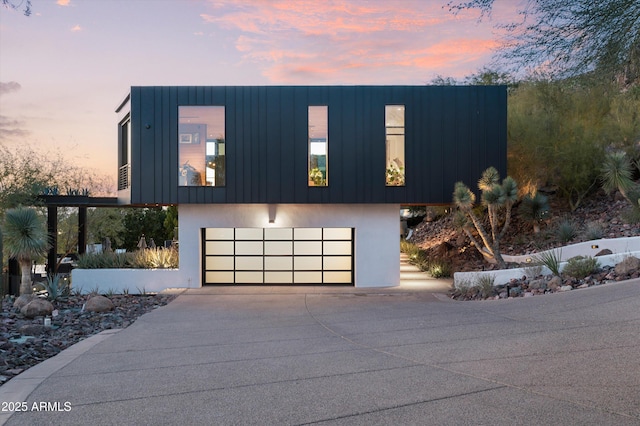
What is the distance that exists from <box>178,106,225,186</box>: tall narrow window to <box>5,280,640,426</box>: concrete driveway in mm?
6850

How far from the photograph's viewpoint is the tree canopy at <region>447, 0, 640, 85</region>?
8.07 meters

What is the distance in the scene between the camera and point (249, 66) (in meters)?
24.1

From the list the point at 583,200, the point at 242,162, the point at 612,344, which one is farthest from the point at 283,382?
the point at 583,200

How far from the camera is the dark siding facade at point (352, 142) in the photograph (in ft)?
63.2

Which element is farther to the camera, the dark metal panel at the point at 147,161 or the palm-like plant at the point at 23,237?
the dark metal panel at the point at 147,161

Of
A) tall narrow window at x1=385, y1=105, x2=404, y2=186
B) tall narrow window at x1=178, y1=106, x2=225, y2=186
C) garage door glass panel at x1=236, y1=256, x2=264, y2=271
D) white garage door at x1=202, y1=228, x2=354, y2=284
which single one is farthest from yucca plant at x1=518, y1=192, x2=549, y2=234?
tall narrow window at x1=178, y1=106, x2=225, y2=186

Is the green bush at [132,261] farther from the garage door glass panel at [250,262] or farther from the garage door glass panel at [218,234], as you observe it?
the garage door glass panel at [250,262]

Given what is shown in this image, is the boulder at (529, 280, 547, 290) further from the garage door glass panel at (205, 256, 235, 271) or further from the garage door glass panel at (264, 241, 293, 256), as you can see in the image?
the garage door glass panel at (205, 256, 235, 271)

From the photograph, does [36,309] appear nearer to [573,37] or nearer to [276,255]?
Result: [276,255]

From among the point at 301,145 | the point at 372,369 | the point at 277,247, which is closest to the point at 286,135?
the point at 301,145

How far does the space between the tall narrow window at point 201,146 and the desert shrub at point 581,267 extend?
10645mm

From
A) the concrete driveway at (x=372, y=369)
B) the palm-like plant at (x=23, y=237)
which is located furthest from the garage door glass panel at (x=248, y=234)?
the concrete driveway at (x=372, y=369)

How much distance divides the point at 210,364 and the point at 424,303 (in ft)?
25.7

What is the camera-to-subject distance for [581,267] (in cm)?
1407
